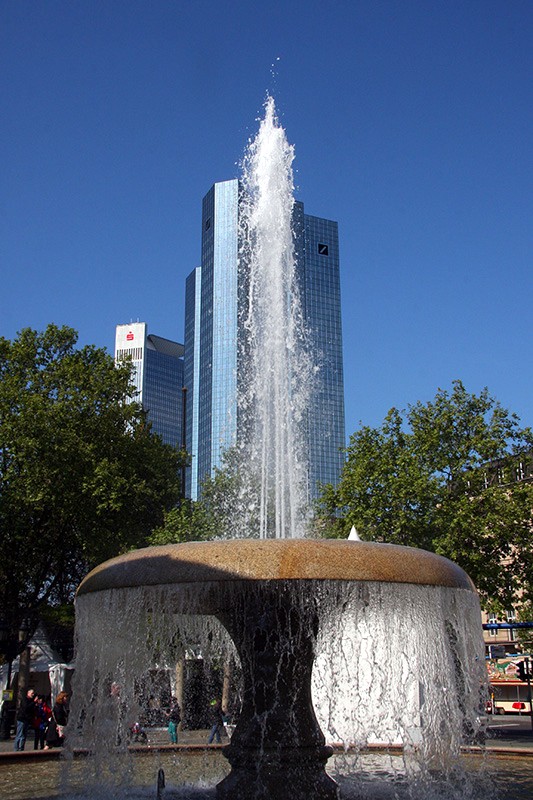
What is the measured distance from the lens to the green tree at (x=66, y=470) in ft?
84.5

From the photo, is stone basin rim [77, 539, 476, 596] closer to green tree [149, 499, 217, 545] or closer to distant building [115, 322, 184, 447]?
green tree [149, 499, 217, 545]

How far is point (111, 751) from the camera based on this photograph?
999 cm

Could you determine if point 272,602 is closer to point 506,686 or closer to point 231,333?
point 506,686

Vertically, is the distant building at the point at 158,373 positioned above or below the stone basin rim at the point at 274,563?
above

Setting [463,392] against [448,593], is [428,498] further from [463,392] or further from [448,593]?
[448,593]

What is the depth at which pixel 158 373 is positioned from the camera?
486ft

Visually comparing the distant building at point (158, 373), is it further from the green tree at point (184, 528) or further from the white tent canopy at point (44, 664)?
the green tree at point (184, 528)

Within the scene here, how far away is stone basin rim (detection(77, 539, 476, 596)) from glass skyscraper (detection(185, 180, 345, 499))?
164 feet

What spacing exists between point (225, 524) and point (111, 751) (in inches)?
666

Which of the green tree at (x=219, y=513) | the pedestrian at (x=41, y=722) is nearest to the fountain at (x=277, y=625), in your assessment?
the pedestrian at (x=41, y=722)

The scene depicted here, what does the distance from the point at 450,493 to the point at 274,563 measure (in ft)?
58.0

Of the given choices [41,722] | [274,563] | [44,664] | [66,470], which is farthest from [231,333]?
[274,563]

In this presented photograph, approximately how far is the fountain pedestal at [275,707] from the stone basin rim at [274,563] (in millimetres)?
1235

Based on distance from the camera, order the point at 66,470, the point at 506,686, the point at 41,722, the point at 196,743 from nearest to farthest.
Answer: the point at 41,722 → the point at 196,743 → the point at 66,470 → the point at 506,686
